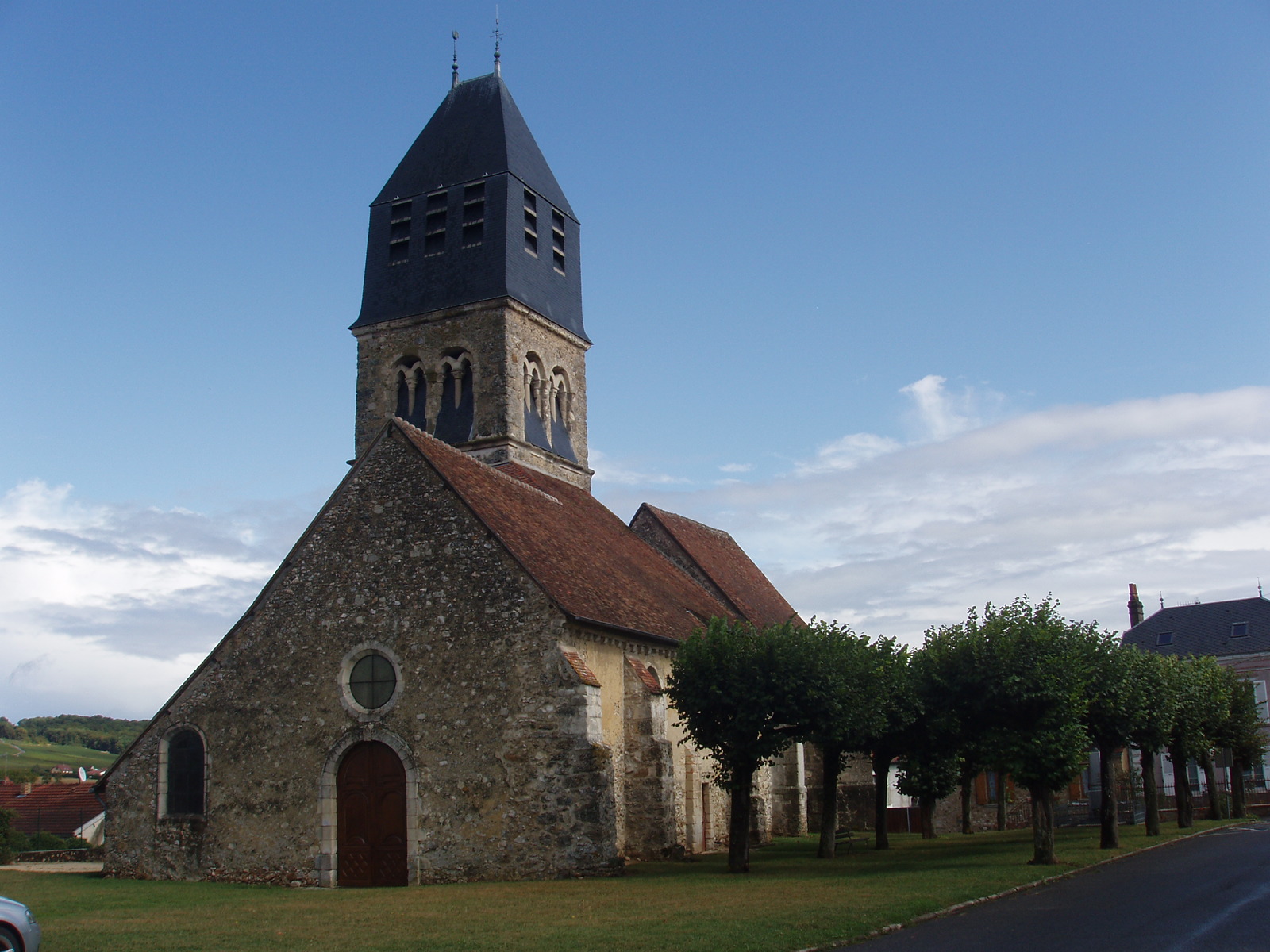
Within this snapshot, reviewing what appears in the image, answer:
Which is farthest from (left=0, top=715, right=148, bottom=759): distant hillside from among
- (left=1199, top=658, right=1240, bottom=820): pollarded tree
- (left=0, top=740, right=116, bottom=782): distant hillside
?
(left=1199, top=658, right=1240, bottom=820): pollarded tree

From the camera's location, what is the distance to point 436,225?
36.0 meters

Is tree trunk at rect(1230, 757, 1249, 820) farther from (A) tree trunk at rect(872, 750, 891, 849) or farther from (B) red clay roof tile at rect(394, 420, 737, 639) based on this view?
(B) red clay roof tile at rect(394, 420, 737, 639)

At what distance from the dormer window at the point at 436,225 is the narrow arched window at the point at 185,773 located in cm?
1772

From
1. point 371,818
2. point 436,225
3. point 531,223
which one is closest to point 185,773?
point 371,818

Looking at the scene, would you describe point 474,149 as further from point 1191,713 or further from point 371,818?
point 1191,713

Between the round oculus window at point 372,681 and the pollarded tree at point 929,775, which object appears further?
the pollarded tree at point 929,775

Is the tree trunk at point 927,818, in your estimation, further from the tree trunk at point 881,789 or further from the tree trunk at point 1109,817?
the tree trunk at point 1109,817

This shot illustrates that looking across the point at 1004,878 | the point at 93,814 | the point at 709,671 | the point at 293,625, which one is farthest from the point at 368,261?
the point at 1004,878

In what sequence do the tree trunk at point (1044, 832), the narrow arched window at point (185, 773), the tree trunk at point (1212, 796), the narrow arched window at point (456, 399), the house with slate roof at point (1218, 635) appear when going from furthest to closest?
the house with slate roof at point (1218, 635) < the tree trunk at point (1212, 796) < the narrow arched window at point (456, 399) < the narrow arched window at point (185, 773) < the tree trunk at point (1044, 832)

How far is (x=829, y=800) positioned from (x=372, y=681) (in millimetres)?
9570

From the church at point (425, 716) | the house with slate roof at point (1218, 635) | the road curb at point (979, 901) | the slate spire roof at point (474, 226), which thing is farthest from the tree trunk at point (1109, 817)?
the house with slate roof at point (1218, 635)

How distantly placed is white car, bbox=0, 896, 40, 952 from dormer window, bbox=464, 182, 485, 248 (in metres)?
26.7

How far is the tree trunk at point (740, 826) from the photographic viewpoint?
2022cm

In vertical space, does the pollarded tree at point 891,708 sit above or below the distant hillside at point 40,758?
above
